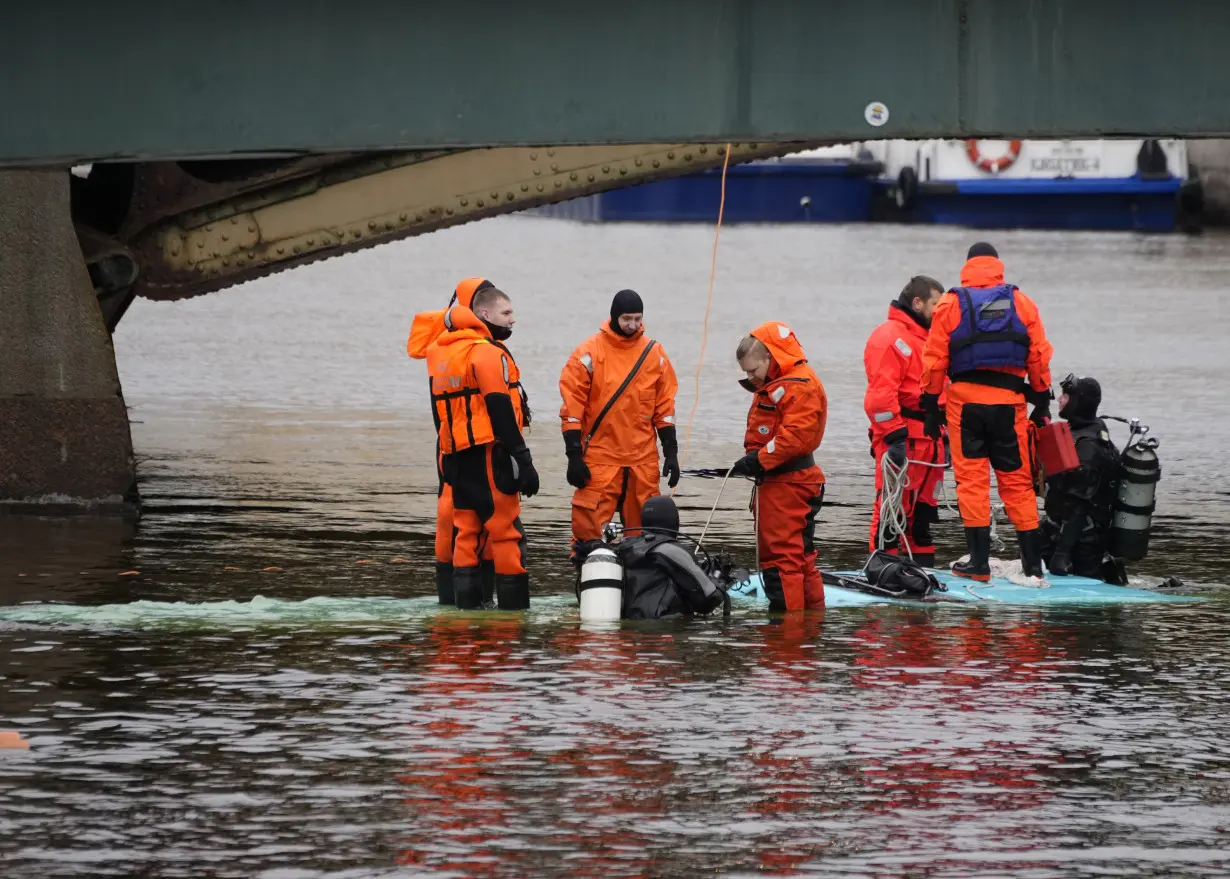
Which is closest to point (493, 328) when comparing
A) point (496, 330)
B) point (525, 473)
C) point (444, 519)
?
point (496, 330)

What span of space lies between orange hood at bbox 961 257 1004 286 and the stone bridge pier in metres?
6.15

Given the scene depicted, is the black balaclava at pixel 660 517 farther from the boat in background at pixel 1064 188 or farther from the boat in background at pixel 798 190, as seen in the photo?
the boat in background at pixel 798 190

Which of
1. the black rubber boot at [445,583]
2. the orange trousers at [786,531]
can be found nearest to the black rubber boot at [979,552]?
the orange trousers at [786,531]

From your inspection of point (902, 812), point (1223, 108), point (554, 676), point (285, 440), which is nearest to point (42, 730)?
point (554, 676)

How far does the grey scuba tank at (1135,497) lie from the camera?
12633mm

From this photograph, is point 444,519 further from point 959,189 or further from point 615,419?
point 959,189

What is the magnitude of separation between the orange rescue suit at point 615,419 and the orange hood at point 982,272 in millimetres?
1700

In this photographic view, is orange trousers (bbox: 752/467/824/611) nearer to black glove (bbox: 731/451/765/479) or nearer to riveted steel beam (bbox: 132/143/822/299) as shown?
black glove (bbox: 731/451/765/479)

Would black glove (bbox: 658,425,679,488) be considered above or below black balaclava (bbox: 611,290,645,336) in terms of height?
below

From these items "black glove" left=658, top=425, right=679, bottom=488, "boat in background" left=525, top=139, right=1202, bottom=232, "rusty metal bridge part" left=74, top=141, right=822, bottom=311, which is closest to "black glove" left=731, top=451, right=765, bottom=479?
"black glove" left=658, top=425, right=679, bottom=488

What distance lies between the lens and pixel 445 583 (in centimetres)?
1174

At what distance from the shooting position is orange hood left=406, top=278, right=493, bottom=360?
11.4 metres

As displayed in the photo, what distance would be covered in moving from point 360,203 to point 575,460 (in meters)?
6.04

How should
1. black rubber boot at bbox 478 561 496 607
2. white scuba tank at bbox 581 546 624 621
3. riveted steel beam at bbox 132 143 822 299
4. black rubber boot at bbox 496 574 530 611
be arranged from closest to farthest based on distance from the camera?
white scuba tank at bbox 581 546 624 621 → black rubber boot at bbox 496 574 530 611 → black rubber boot at bbox 478 561 496 607 → riveted steel beam at bbox 132 143 822 299
